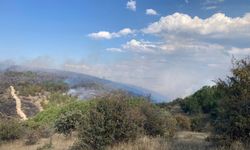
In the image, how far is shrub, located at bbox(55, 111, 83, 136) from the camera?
25.9 m

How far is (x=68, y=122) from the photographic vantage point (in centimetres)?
2647

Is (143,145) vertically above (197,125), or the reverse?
(143,145)

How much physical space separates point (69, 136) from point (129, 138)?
8567 millimetres

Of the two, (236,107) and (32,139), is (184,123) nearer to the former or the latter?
(32,139)

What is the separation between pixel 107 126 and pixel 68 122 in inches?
421

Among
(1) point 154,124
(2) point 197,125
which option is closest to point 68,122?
(1) point 154,124

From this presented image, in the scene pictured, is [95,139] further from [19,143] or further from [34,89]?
[34,89]

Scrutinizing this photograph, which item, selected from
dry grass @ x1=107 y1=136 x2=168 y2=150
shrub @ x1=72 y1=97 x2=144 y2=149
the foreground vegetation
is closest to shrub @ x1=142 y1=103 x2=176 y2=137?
the foreground vegetation

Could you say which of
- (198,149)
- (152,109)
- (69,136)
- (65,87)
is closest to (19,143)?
(69,136)

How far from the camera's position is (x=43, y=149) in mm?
19219

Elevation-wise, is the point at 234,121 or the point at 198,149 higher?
the point at 234,121

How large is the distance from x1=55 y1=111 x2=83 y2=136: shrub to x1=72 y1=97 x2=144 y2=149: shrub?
30.5ft

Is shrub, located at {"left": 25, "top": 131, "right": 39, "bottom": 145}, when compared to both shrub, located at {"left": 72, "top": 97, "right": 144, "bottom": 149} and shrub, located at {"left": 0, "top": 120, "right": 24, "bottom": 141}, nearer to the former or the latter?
shrub, located at {"left": 0, "top": 120, "right": 24, "bottom": 141}

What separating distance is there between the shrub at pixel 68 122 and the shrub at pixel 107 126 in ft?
30.5
